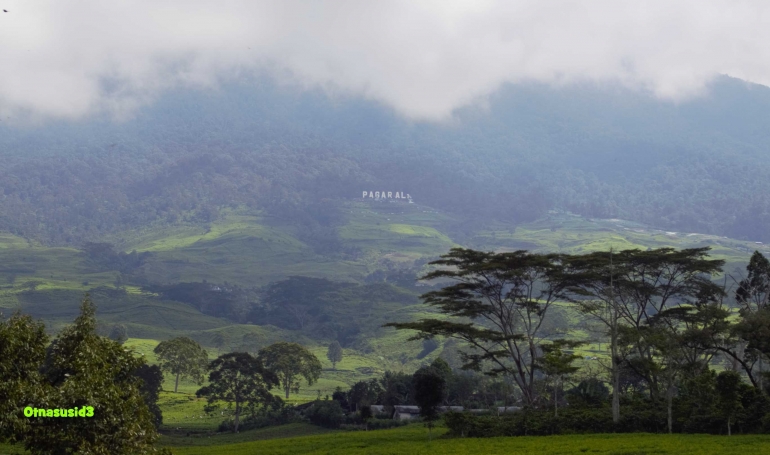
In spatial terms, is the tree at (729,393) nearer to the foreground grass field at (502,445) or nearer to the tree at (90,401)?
the foreground grass field at (502,445)

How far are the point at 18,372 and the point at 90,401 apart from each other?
2886mm

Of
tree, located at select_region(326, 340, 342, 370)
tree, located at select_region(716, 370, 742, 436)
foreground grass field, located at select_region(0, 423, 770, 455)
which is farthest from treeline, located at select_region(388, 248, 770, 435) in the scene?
tree, located at select_region(326, 340, 342, 370)

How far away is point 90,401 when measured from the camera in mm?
23906

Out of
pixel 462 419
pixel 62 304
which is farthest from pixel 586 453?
pixel 62 304

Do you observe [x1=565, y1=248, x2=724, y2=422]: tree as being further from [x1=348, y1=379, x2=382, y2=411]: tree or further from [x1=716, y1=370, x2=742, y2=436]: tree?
[x1=348, y1=379, x2=382, y2=411]: tree

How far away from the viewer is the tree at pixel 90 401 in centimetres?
2369

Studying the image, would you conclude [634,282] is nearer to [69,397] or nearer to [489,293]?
[489,293]

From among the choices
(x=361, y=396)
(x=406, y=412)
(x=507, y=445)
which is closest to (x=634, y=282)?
(x=507, y=445)

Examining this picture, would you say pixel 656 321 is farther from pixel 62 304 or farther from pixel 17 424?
Answer: pixel 62 304

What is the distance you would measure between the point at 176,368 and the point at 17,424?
81.4 metres

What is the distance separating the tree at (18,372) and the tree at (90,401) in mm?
429

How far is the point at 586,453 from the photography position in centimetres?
3231

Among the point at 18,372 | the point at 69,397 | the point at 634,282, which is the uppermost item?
the point at 634,282

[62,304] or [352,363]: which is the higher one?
[62,304]
